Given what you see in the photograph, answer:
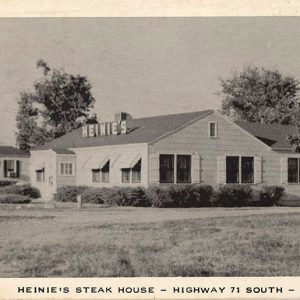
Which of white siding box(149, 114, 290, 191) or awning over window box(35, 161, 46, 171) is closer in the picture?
white siding box(149, 114, 290, 191)

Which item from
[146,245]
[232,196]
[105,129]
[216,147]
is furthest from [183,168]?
[146,245]

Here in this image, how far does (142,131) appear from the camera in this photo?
26.8 metres

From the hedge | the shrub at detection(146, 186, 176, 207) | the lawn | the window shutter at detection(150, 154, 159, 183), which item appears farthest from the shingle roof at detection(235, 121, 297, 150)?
the lawn

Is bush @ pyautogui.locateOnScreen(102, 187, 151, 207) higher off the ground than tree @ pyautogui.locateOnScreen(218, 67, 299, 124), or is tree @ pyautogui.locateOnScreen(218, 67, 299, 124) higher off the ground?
tree @ pyautogui.locateOnScreen(218, 67, 299, 124)

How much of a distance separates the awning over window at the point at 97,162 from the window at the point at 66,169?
0.87 meters

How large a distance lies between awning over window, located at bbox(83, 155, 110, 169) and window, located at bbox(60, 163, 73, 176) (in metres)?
0.87

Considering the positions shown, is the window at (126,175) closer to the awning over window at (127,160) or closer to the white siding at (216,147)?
the awning over window at (127,160)

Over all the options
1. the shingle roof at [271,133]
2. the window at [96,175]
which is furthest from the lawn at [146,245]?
the shingle roof at [271,133]

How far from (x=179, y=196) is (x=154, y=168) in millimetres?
1590

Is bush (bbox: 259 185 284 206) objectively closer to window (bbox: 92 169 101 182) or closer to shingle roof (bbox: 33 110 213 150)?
shingle roof (bbox: 33 110 213 150)

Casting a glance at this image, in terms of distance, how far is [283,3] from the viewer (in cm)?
1080

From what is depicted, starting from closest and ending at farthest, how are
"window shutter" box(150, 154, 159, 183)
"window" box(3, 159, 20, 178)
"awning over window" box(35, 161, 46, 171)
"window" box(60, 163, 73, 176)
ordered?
"window shutter" box(150, 154, 159, 183), "window" box(60, 163, 73, 176), "awning over window" box(35, 161, 46, 171), "window" box(3, 159, 20, 178)

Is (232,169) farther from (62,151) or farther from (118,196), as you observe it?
(62,151)

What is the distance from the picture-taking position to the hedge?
2308 centimetres
